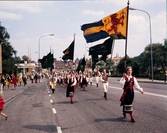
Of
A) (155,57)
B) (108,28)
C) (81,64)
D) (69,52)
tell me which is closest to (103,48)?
(108,28)

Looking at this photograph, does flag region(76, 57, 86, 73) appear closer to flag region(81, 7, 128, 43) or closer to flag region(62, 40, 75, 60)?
flag region(62, 40, 75, 60)

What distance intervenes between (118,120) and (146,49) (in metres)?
78.9

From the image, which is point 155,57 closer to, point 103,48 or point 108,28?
point 103,48

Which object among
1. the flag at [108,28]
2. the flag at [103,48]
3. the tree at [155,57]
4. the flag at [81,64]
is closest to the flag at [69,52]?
the flag at [81,64]

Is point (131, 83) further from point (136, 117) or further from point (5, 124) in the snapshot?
point (5, 124)

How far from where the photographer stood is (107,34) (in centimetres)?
1525

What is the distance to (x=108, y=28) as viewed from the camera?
14875 millimetres

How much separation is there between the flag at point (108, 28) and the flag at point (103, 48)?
53cm

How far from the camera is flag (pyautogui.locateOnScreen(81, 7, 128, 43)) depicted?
13.7 meters

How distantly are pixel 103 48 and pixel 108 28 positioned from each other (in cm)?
129

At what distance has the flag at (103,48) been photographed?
590 inches

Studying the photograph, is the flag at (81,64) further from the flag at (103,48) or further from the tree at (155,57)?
the tree at (155,57)

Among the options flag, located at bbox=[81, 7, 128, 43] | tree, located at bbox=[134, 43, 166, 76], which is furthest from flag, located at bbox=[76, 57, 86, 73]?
tree, located at bbox=[134, 43, 166, 76]

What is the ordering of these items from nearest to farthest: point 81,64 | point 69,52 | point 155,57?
point 69,52 < point 81,64 < point 155,57
